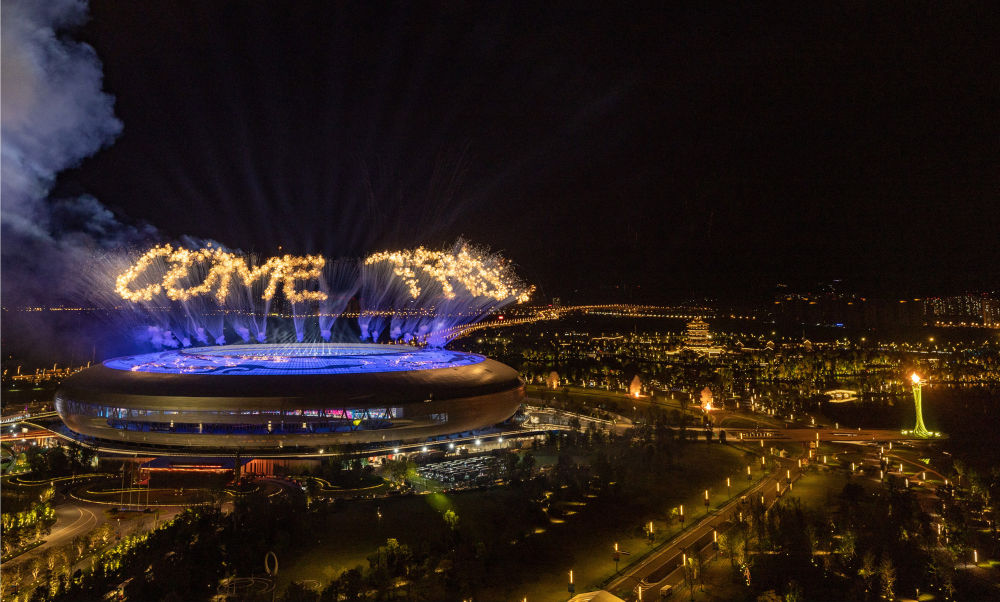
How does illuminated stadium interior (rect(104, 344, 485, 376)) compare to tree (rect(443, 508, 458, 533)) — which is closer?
tree (rect(443, 508, 458, 533))

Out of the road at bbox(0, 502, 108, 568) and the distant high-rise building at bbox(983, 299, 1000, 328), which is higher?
the distant high-rise building at bbox(983, 299, 1000, 328)

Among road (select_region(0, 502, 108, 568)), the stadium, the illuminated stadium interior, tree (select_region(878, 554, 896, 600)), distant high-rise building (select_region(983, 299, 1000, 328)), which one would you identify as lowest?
tree (select_region(878, 554, 896, 600))

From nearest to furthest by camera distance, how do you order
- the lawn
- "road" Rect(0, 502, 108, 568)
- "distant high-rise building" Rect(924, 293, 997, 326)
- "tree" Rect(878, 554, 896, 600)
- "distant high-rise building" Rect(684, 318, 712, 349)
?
"tree" Rect(878, 554, 896, 600), the lawn, "road" Rect(0, 502, 108, 568), "distant high-rise building" Rect(684, 318, 712, 349), "distant high-rise building" Rect(924, 293, 997, 326)

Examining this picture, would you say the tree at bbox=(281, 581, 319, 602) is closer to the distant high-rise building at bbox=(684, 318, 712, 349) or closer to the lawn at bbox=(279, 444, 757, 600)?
the lawn at bbox=(279, 444, 757, 600)

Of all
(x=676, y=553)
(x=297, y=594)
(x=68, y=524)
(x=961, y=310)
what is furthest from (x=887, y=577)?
(x=961, y=310)

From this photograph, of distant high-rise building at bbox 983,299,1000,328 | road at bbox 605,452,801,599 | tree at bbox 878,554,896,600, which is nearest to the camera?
tree at bbox 878,554,896,600

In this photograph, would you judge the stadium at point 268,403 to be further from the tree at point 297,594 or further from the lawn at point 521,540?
the tree at point 297,594

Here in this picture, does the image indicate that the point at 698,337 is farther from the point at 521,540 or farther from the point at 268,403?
the point at 521,540

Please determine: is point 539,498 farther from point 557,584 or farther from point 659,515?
point 557,584

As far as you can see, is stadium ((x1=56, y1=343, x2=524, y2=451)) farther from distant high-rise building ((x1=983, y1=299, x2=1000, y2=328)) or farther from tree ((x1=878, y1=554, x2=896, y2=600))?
distant high-rise building ((x1=983, y1=299, x2=1000, y2=328))

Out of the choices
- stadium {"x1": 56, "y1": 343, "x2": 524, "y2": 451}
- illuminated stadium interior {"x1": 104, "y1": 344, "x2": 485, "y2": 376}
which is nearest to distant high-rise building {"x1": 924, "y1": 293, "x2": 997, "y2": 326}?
illuminated stadium interior {"x1": 104, "y1": 344, "x2": 485, "y2": 376}
